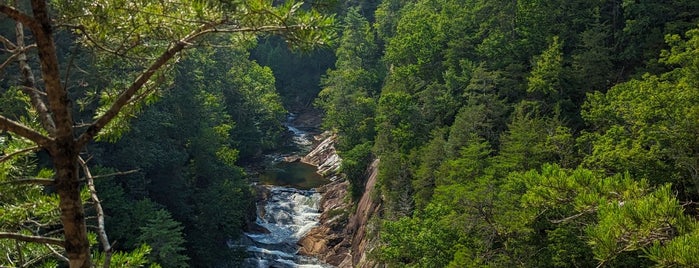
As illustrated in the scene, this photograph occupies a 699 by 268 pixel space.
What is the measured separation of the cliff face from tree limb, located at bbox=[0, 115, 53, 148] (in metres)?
21.1

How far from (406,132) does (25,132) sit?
25515 mm

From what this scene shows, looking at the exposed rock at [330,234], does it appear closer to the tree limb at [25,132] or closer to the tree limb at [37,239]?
the tree limb at [37,239]

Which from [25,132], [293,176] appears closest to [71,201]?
[25,132]

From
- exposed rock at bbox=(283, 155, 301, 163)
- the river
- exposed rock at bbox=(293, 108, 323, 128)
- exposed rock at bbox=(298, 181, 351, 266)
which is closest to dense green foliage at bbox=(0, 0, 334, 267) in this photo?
the river

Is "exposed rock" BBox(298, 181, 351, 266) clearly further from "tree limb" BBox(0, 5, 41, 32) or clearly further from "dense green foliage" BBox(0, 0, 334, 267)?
"tree limb" BBox(0, 5, 41, 32)

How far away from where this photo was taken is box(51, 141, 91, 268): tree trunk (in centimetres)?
351

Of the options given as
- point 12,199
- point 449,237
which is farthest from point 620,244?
point 449,237

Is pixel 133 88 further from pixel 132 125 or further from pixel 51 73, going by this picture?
pixel 132 125

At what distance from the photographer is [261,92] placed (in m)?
50.9

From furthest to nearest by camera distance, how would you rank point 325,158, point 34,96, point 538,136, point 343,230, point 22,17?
1. point 325,158
2. point 343,230
3. point 538,136
4. point 34,96
5. point 22,17

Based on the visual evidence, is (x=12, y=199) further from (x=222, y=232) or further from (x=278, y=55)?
(x=278, y=55)

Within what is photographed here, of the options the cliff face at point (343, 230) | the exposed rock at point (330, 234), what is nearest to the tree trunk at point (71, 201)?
the cliff face at point (343, 230)

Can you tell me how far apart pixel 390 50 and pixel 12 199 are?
3377 cm

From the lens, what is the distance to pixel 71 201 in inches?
140
